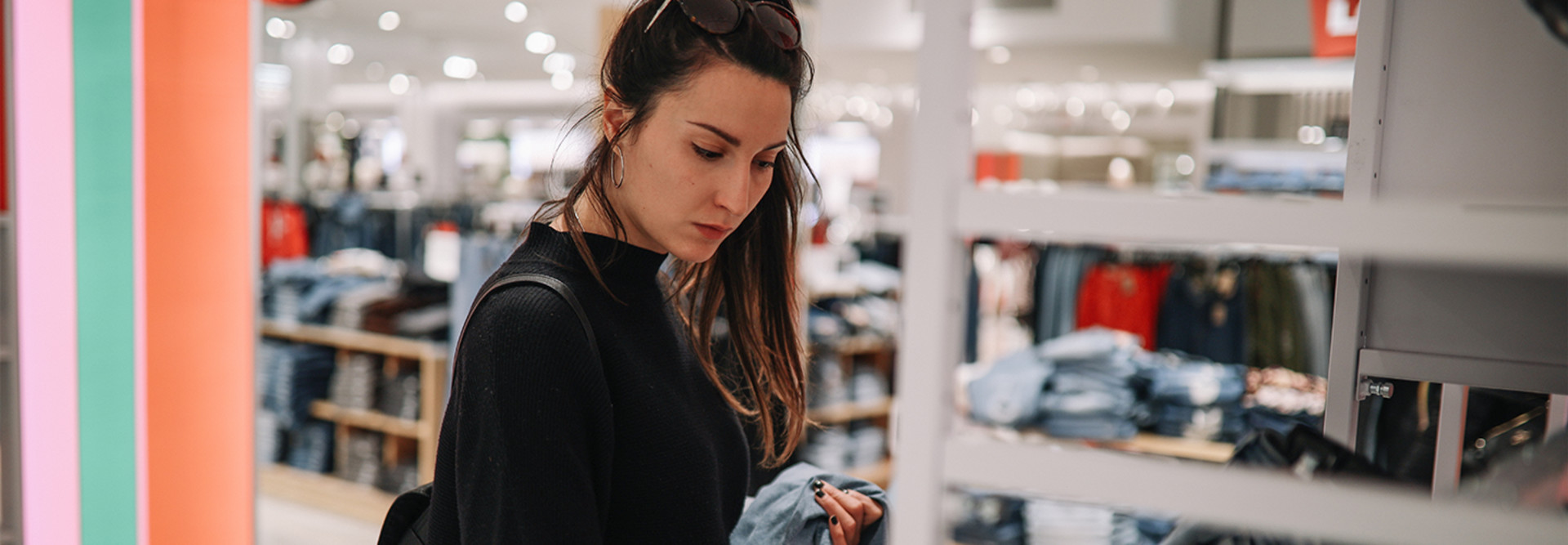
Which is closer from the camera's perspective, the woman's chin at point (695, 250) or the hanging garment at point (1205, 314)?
the woman's chin at point (695, 250)

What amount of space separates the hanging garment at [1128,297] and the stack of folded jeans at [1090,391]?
1.78 m

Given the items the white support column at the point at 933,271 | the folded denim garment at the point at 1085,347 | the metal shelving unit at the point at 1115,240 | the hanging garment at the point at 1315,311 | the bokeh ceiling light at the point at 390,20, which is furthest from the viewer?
the bokeh ceiling light at the point at 390,20

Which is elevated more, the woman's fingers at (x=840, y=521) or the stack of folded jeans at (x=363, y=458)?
the woman's fingers at (x=840, y=521)

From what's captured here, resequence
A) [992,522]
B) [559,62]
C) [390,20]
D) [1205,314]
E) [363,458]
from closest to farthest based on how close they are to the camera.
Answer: [992,522]
[363,458]
[1205,314]
[390,20]
[559,62]

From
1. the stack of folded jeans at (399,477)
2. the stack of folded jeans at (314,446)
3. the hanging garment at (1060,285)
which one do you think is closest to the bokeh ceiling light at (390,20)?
the stack of folded jeans at (314,446)

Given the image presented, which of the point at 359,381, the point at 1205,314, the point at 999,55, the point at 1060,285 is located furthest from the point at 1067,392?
the point at 999,55

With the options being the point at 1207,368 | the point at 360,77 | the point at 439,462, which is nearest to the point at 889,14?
the point at 1207,368

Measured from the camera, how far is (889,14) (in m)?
7.34

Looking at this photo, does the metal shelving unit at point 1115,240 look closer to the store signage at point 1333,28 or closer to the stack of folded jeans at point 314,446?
the store signage at point 1333,28

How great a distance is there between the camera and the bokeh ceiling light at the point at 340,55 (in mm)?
11092

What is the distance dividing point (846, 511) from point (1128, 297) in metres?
4.60

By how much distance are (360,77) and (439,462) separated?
47.4 ft

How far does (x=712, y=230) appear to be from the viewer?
121cm

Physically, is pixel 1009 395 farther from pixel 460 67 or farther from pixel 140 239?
pixel 460 67
